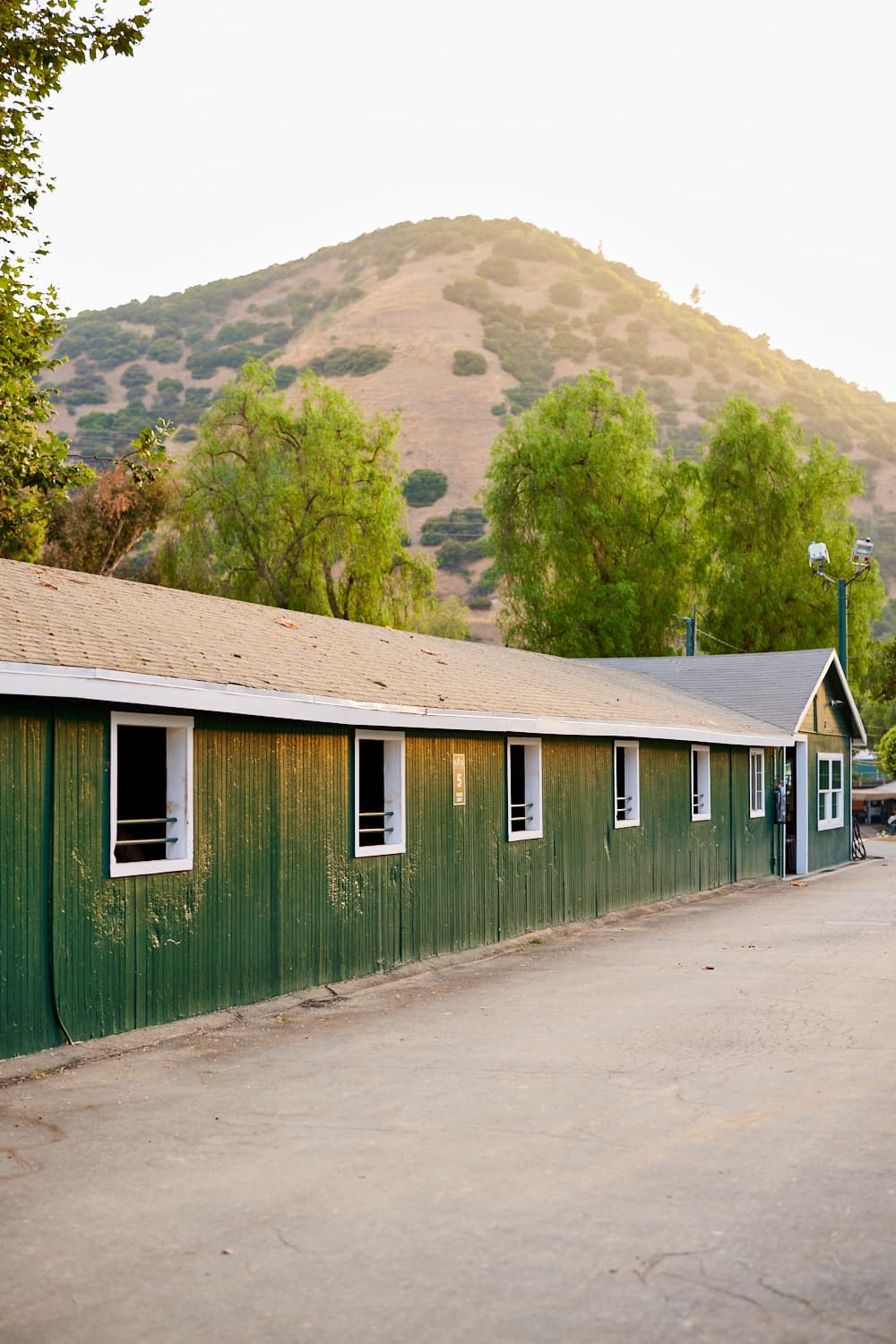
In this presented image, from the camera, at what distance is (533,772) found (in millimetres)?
17750

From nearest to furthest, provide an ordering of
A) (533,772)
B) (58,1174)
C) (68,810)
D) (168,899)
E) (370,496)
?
1. (58,1174)
2. (68,810)
3. (168,899)
4. (533,772)
5. (370,496)

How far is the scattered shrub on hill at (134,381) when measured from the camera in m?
134

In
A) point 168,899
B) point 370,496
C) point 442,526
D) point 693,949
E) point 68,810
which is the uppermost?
point 442,526

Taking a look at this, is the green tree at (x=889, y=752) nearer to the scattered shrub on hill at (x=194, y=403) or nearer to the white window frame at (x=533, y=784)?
the white window frame at (x=533, y=784)

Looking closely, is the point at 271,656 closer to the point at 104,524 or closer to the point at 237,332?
the point at 104,524

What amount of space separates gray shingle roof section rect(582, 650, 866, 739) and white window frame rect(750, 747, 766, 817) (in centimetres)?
101

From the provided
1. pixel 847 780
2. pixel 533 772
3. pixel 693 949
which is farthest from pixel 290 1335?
pixel 847 780

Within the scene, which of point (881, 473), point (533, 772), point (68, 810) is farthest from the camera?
point (881, 473)

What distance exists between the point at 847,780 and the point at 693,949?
62.6 ft

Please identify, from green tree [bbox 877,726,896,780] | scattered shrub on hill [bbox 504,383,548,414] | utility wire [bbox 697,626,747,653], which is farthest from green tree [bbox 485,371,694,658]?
scattered shrub on hill [bbox 504,383,548,414]

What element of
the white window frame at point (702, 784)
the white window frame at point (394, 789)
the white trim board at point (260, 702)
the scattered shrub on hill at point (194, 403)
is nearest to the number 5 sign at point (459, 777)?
the white trim board at point (260, 702)

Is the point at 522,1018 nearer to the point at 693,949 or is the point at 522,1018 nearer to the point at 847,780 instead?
the point at 693,949

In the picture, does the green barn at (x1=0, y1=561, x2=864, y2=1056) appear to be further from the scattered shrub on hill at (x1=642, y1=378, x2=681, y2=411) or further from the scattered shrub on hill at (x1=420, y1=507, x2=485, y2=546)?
the scattered shrub on hill at (x1=642, y1=378, x2=681, y2=411)

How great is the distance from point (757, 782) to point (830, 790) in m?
5.17
